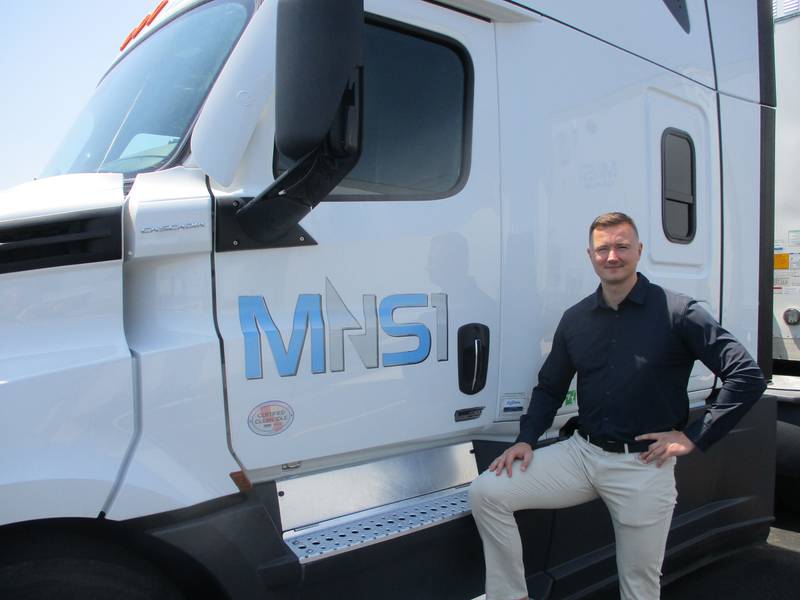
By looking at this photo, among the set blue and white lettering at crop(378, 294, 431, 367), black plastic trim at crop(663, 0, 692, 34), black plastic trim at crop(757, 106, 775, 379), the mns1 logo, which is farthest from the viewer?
black plastic trim at crop(757, 106, 775, 379)

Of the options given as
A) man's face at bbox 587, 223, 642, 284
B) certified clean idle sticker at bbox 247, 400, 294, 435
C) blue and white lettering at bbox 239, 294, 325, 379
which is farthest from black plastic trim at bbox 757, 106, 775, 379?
certified clean idle sticker at bbox 247, 400, 294, 435

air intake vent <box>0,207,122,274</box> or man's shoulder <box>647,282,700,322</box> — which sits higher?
air intake vent <box>0,207,122,274</box>

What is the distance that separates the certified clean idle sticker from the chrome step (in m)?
0.32

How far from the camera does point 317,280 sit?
1979 millimetres

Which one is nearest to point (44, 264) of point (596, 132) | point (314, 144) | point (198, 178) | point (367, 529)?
point (198, 178)

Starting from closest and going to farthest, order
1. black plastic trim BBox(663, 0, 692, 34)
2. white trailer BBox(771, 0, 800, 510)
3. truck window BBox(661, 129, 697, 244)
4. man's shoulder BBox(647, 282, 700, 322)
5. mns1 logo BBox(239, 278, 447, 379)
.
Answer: mns1 logo BBox(239, 278, 447, 379) < man's shoulder BBox(647, 282, 700, 322) < truck window BBox(661, 129, 697, 244) < black plastic trim BBox(663, 0, 692, 34) < white trailer BBox(771, 0, 800, 510)

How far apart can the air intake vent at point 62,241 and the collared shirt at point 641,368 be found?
5.00 feet

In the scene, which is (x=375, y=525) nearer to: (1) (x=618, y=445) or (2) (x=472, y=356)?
(2) (x=472, y=356)

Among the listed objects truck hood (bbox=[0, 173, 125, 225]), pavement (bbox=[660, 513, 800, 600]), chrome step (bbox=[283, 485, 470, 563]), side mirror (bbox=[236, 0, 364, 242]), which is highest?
side mirror (bbox=[236, 0, 364, 242])

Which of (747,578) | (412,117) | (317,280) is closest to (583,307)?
(412,117)

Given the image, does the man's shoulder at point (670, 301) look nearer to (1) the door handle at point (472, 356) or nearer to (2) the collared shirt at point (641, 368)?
(2) the collared shirt at point (641, 368)

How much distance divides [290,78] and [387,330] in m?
0.86

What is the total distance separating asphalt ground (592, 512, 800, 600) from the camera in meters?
3.27

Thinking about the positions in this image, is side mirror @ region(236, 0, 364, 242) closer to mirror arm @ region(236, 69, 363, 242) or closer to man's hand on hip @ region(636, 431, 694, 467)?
mirror arm @ region(236, 69, 363, 242)
